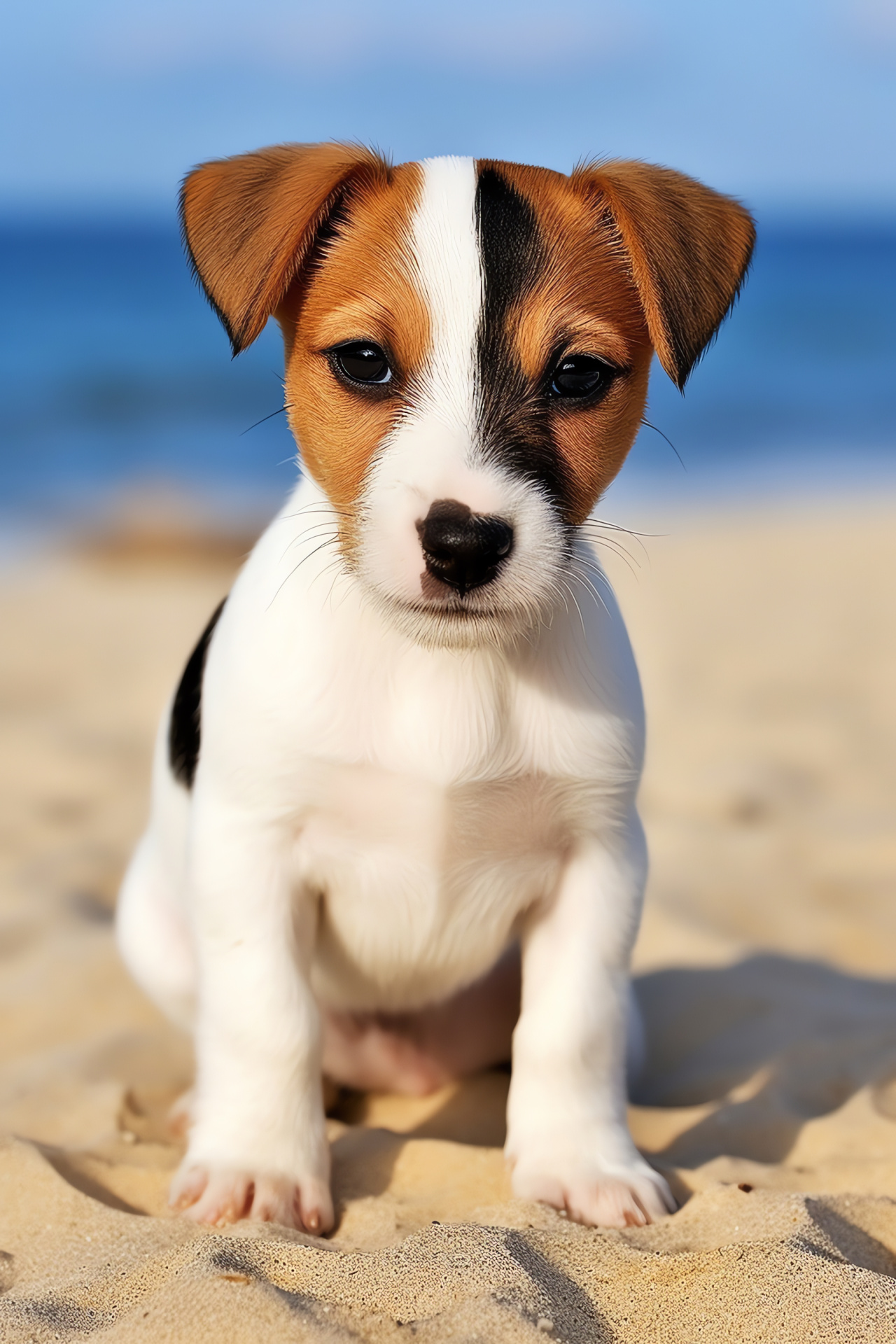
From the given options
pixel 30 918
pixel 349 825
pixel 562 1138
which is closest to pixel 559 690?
pixel 349 825

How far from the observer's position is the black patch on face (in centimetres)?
265

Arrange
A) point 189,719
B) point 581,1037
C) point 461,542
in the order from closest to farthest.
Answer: point 461,542
point 581,1037
point 189,719

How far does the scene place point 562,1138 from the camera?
3.10 metres

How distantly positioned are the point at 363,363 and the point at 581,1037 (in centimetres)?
149

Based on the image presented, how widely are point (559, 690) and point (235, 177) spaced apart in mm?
1252

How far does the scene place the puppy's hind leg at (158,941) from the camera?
11.9 feet

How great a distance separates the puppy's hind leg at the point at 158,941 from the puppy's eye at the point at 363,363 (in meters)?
1.48

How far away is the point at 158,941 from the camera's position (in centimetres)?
366

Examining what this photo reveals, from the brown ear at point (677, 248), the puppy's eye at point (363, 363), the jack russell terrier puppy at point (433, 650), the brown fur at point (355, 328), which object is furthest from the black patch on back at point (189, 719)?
the brown ear at point (677, 248)

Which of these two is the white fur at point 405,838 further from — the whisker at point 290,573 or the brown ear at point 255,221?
the brown ear at point 255,221

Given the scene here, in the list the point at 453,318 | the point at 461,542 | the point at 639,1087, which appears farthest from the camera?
the point at 639,1087

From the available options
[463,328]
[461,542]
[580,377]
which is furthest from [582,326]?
[461,542]

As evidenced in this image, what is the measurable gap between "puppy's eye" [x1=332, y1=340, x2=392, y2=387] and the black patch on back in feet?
2.75

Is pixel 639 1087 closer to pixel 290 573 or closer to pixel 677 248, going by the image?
pixel 290 573
